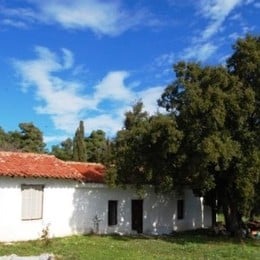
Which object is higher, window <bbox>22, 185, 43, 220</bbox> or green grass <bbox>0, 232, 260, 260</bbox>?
window <bbox>22, 185, 43, 220</bbox>

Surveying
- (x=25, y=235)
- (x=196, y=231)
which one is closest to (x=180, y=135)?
(x=25, y=235)

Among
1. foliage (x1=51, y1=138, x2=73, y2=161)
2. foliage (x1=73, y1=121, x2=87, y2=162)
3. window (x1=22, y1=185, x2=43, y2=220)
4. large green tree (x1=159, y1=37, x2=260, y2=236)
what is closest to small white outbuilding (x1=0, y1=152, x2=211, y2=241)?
window (x1=22, y1=185, x2=43, y2=220)

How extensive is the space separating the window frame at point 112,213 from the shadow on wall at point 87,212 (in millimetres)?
593

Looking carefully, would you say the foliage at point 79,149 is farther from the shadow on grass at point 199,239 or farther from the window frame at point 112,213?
the shadow on grass at point 199,239

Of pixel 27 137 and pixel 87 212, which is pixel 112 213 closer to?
pixel 87 212

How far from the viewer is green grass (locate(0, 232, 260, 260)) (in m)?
21.2

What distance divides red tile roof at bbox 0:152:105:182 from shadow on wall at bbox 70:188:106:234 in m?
0.80

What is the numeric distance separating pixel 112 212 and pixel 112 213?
0.18 feet

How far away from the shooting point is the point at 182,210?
3691 centimetres

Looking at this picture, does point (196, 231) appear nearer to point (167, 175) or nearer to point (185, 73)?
point (167, 175)

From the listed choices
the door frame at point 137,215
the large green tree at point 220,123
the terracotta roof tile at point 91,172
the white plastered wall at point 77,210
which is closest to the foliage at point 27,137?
the terracotta roof tile at point 91,172

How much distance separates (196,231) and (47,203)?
1213cm

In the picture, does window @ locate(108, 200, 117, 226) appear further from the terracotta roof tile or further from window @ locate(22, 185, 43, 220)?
window @ locate(22, 185, 43, 220)

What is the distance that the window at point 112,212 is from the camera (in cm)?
3109
